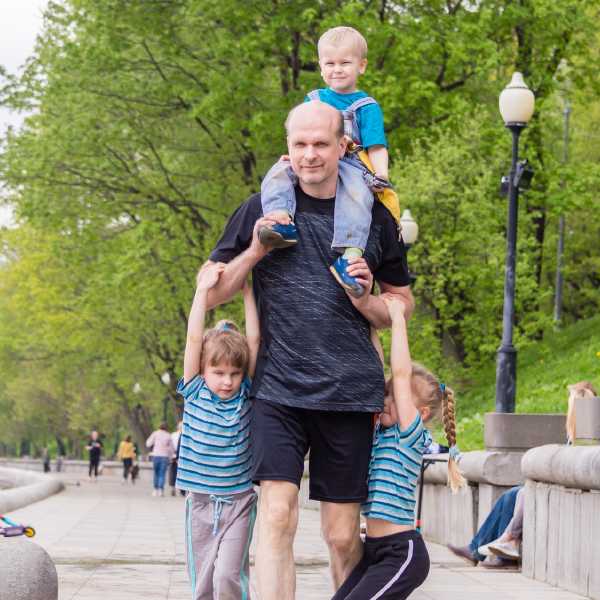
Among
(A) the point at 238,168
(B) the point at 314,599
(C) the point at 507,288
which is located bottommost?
(B) the point at 314,599

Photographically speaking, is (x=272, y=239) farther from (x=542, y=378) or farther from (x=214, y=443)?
(x=542, y=378)

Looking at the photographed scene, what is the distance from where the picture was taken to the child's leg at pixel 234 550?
5844mm

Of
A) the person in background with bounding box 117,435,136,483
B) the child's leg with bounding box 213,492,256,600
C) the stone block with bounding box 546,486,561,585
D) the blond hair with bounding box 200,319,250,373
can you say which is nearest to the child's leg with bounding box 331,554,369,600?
the child's leg with bounding box 213,492,256,600

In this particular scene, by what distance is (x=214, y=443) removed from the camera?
5.79 meters

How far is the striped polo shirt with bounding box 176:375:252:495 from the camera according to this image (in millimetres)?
5793

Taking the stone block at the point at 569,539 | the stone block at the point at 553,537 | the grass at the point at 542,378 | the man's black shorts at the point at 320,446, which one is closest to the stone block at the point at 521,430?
the stone block at the point at 553,537

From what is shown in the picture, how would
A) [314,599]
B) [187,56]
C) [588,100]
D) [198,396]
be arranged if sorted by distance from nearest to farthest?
1. [198,396]
2. [314,599]
3. [187,56]
4. [588,100]

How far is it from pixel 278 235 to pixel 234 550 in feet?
4.46

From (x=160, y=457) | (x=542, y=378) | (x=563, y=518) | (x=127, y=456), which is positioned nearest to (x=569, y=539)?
(x=563, y=518)

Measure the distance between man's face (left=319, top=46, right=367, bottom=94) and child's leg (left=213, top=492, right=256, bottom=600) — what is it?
1835mm

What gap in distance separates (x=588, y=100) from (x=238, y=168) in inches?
322

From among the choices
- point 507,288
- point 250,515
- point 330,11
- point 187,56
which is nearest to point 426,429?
point 250,515

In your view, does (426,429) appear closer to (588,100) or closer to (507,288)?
(507,288)

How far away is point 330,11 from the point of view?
29.2m
